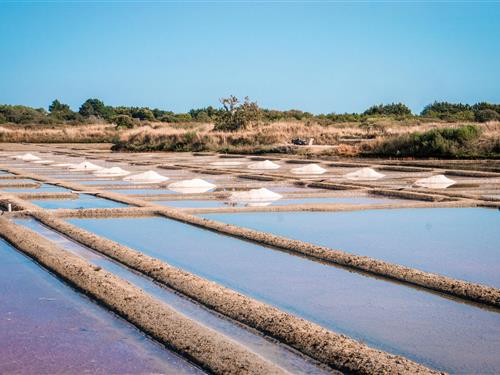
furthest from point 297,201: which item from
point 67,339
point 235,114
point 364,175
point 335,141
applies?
point 235,114

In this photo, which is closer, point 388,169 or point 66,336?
point 66,336

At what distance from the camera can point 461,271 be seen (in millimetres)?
5008

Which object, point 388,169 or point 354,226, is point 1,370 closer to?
point 354,226

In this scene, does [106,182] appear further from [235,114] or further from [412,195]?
[235,114]

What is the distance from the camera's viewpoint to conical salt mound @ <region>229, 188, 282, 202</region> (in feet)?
32.6

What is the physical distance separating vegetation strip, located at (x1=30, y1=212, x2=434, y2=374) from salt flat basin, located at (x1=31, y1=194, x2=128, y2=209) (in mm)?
3780

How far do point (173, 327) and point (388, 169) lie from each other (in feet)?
45.4

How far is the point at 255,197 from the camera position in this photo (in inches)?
401

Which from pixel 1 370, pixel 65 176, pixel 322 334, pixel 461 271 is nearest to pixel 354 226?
pixel 461 271

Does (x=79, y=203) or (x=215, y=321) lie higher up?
(x=215, y=321)

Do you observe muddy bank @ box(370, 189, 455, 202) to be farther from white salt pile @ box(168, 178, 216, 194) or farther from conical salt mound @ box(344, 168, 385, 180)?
conical salt mound @ box(344, 168, 385, 180)

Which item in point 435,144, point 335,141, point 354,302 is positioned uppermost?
point 354,302

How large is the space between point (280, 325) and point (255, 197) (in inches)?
262

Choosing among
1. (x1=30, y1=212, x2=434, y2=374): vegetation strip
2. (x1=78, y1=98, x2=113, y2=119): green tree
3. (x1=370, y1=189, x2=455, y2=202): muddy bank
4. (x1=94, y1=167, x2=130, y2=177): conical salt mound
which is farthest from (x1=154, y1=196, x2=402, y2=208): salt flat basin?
(x1=78, y1=98, x2=113, y2=119): green tree
